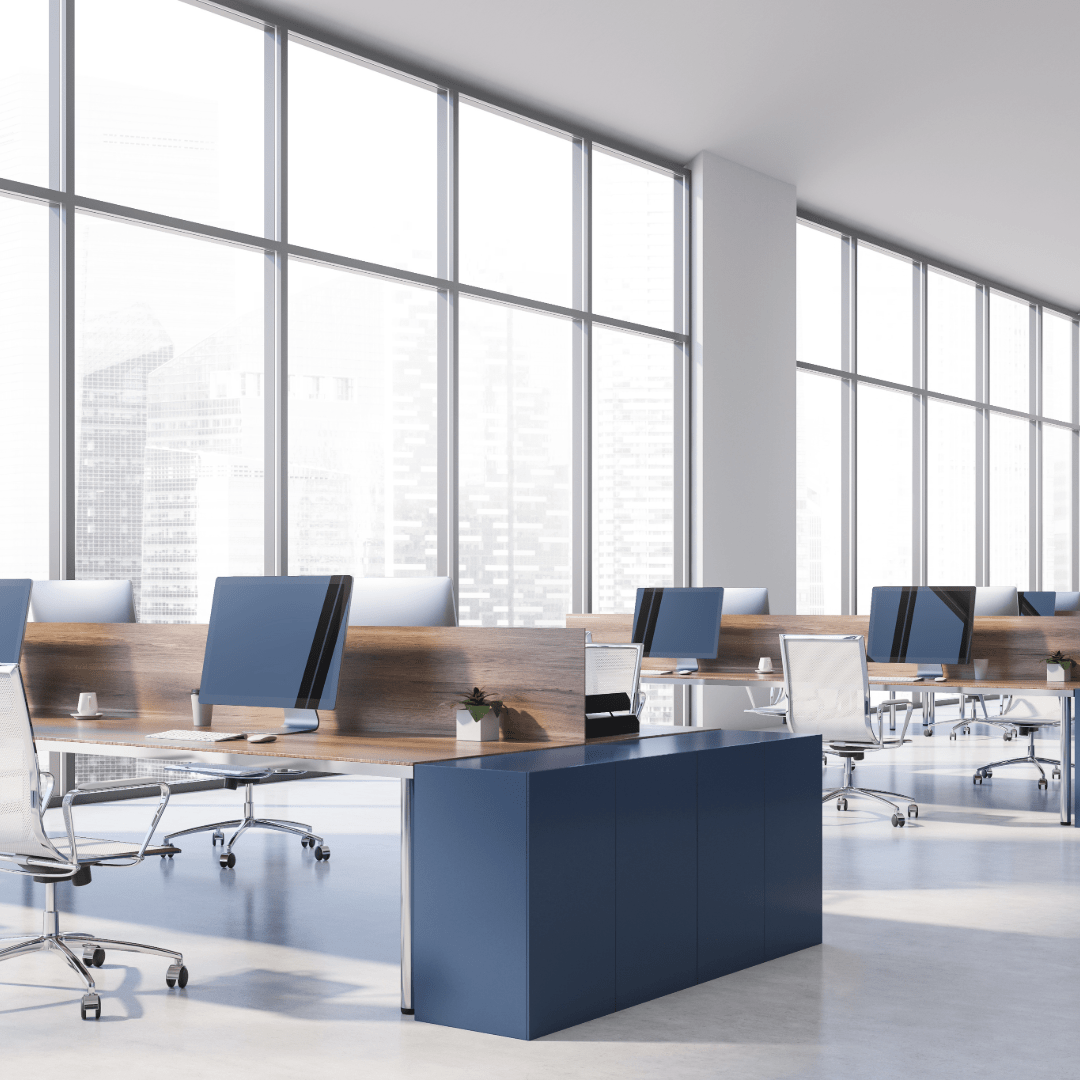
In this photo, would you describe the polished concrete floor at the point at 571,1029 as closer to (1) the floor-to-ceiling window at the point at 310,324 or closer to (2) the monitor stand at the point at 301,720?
(2) the monitor stand at the point at 301,720

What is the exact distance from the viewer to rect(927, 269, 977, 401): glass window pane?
45.3 feet

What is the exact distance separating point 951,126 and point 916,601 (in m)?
4.57

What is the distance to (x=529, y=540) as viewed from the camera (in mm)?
9391

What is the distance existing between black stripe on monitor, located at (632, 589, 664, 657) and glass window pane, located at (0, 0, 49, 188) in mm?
3894

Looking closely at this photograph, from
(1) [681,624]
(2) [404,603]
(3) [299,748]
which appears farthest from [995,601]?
(3) [299,748]

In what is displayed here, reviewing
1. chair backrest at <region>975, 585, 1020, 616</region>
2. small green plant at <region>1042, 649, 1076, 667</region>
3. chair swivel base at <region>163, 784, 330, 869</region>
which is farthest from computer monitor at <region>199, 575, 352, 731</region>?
chair backrest at <region>975, 585, 1020, 616</region>

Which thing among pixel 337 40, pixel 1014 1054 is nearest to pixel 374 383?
pixel 337 40

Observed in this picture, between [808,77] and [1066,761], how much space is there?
493 cm

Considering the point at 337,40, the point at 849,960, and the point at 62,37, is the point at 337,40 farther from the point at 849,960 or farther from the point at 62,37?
the point at 849,960

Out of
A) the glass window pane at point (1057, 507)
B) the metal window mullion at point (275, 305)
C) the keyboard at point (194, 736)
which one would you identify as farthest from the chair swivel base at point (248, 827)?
the glass window pane at point (1057, 507)

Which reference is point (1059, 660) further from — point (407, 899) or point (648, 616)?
point (407, 899)

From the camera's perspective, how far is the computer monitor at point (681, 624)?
7578mm

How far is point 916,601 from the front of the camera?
7.15m

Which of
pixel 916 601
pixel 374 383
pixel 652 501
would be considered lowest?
pixel 916 601
